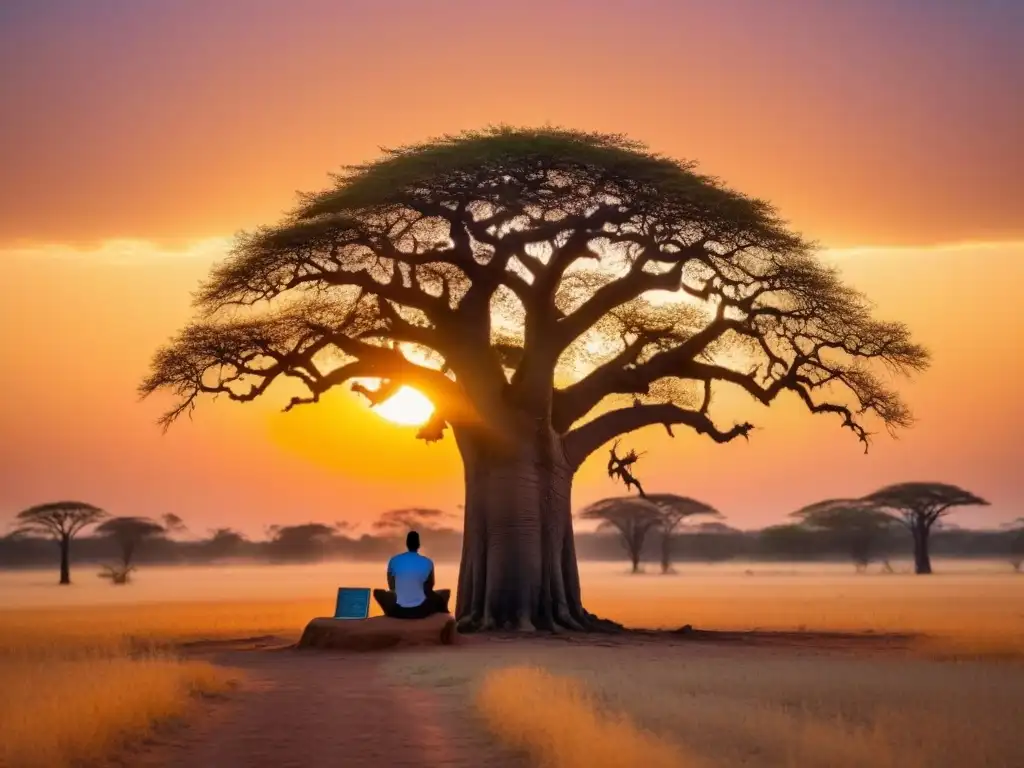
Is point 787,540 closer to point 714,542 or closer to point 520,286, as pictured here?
point 714,542

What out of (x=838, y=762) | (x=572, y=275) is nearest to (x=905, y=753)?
(x=838, y=762)

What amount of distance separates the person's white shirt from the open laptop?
1811mm

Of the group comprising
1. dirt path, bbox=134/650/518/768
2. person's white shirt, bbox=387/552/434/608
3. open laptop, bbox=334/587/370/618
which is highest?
person's white shirt, bbox=387/552/434/608

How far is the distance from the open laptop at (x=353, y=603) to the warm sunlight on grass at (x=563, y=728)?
8580 millimetres

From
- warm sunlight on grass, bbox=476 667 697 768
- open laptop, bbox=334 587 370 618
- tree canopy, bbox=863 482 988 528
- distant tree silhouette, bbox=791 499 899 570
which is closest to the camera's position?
warm sunlight on grass, bbox=476 667 697 768

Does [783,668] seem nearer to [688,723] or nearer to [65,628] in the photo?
[688,723]

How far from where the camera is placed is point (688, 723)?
1276 centimetres

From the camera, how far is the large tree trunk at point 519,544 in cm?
2764

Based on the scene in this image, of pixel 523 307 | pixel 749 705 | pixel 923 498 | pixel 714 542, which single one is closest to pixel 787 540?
pixel 714 542

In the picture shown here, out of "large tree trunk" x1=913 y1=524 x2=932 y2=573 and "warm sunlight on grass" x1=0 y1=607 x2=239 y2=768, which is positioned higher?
"large tree trunk" x1=913 y1=524 x2=932 y2=573

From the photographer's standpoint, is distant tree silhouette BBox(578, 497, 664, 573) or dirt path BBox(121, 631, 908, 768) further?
distant tree silhouette BBox(578, 497, 664, 573)

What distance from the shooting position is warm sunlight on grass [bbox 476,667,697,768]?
34.7 feet

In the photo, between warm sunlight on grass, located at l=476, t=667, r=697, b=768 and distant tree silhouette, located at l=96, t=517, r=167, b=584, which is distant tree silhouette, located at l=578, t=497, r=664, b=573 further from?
warm sunlight on grass, located at l=476, t=667, r=697, b=768

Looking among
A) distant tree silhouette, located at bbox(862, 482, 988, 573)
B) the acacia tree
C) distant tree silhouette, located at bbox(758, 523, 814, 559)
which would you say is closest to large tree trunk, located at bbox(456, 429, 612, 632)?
the acacia tree
